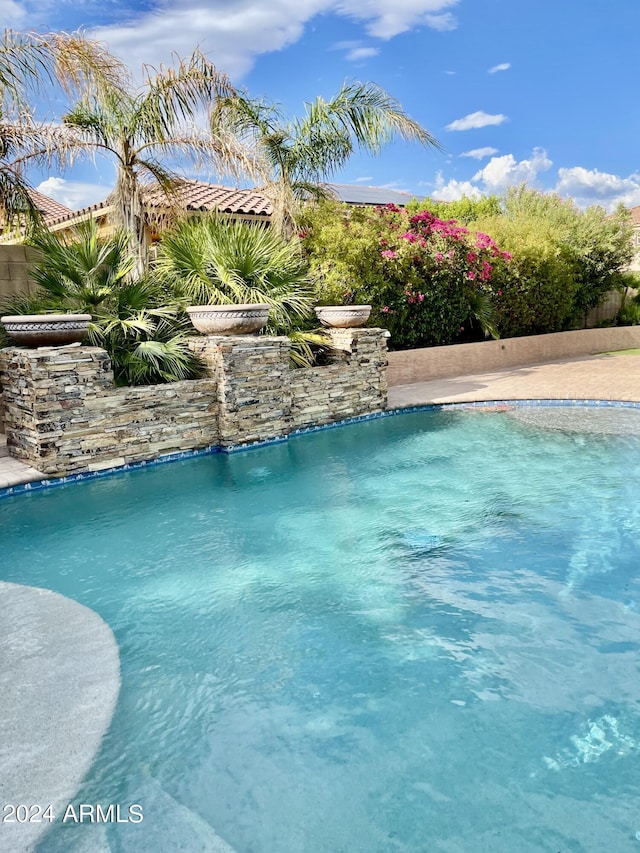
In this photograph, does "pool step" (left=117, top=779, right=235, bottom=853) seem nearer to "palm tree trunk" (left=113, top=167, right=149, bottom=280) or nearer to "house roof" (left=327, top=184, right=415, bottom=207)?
"palm tree trunk" (left=113, top=167, right=149, bottom=280)

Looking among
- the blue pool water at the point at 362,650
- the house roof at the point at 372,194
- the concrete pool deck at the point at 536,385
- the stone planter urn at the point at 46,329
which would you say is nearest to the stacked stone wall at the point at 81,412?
the stone planter urn at the point at 46,329

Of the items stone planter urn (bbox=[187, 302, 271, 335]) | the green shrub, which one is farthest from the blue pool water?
the green shrub

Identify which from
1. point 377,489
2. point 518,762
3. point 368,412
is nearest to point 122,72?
point 368,412

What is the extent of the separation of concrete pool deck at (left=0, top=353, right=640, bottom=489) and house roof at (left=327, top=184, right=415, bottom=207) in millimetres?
13869

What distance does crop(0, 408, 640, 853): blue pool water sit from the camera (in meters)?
3.35

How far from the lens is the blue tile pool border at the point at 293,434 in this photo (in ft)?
28.7

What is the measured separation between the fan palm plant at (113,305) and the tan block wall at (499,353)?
645 cm

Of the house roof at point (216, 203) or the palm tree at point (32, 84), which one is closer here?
the palm tree at point (32, 84)

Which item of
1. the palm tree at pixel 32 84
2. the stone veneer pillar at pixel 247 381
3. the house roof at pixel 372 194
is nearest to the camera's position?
the palm tree at pixel 32 84

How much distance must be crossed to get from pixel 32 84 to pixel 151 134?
6.88 ft

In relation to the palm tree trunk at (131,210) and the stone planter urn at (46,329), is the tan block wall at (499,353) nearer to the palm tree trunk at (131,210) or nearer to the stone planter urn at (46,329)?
the palm tree trunk at (131,210)

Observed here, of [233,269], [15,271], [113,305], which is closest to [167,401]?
[113,305]

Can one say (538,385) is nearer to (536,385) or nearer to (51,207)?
(536,385)

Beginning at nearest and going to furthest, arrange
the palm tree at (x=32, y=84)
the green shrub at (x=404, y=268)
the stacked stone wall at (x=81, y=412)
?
the stacked stone wall at (x=81, y=412) < the palm tree at (x=32, y=84) < the green shrub at (x=404, y=268)
